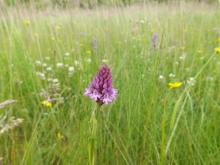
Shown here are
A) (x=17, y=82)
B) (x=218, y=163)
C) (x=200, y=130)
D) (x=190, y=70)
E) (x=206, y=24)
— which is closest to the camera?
(x=218, y=163)

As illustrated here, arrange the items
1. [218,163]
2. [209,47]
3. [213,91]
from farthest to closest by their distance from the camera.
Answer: [209,47] < [213,91] < [218,163]

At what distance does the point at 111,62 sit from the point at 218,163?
0.90 metres

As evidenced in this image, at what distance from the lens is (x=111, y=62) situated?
6.26ft

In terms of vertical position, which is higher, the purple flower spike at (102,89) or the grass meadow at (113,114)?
the purple flower spike at (102,89)

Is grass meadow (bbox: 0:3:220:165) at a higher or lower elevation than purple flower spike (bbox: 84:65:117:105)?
lower

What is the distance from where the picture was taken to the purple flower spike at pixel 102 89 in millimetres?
823

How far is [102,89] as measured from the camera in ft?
2.78

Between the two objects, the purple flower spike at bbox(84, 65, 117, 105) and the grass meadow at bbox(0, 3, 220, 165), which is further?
the grass meadow at bbox(0, 3, 220, 165)

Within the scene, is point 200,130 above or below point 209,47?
above

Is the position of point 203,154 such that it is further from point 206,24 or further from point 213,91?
point 206,24

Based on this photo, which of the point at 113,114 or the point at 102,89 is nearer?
the point at 102,89

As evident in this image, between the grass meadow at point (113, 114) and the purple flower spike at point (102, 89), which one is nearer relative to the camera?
the purple flower spike at point (102, 89)

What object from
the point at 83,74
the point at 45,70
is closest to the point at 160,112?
the point at 83,74

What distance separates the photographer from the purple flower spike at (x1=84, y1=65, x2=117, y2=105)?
0.82m
